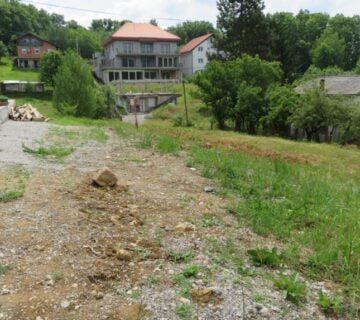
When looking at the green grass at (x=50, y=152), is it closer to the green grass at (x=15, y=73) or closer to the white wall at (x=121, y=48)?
the green grass at (x=15, y=73)

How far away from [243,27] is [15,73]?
3274 cm

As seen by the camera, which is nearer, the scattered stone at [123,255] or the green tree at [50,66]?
the scattered stone at [123,255]

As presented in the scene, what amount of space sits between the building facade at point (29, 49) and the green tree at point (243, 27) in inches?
1331

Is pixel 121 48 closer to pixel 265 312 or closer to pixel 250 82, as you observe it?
pixel 250 82

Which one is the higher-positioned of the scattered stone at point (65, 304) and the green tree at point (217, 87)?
the green tree at point (217, 87)

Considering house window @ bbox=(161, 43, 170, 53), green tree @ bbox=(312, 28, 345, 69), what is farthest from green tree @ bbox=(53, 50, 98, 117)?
green tree @ bbox=(312, 28, 345, 69)

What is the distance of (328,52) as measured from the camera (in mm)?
57188

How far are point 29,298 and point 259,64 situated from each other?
25.1 m

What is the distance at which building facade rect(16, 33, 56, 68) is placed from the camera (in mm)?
60125

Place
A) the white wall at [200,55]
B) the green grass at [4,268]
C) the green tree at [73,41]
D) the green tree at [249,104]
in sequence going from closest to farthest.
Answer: the green grass at [4,268] < the green tree at [249,104] < the white wall at [200,55] < the green tree at [73,41]

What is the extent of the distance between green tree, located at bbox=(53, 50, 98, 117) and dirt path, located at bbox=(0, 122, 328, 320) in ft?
58.1

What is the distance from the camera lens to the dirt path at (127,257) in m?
2.99

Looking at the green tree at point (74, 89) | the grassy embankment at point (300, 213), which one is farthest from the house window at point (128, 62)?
the grassy embankment at point (300, 213)

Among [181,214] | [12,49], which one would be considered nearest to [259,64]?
[181,214]
